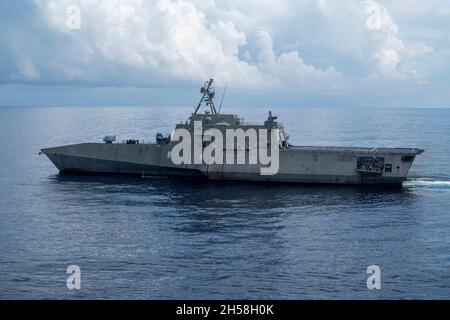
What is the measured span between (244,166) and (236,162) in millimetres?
1062

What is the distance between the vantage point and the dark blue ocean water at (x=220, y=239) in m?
29.5

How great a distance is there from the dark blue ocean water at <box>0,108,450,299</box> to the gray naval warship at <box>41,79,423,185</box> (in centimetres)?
231

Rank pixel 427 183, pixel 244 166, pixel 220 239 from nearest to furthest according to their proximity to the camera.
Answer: pixel 220 239 → pixel 427 183 → pixel 244 166

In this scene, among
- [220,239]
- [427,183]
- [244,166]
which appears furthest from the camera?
[244,166]

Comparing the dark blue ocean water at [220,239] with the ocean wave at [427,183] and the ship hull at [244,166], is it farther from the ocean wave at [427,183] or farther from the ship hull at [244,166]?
the ship hull at [244,166]

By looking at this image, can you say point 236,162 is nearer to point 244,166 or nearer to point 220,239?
point 244,166

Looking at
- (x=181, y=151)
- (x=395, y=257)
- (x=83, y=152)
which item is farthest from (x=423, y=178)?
(x=83, y=152)

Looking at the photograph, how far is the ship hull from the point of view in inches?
2391

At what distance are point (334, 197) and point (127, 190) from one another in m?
21.0

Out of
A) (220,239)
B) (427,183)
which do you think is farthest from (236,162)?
(220,239)

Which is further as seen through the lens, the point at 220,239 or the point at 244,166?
the point at 244,166

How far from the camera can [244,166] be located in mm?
62750

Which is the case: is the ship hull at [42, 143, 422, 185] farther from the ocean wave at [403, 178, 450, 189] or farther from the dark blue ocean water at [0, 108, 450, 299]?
the dark blue ocean water at [0, 108, 450, 299]

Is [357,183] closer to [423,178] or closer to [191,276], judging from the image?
[423,178]
